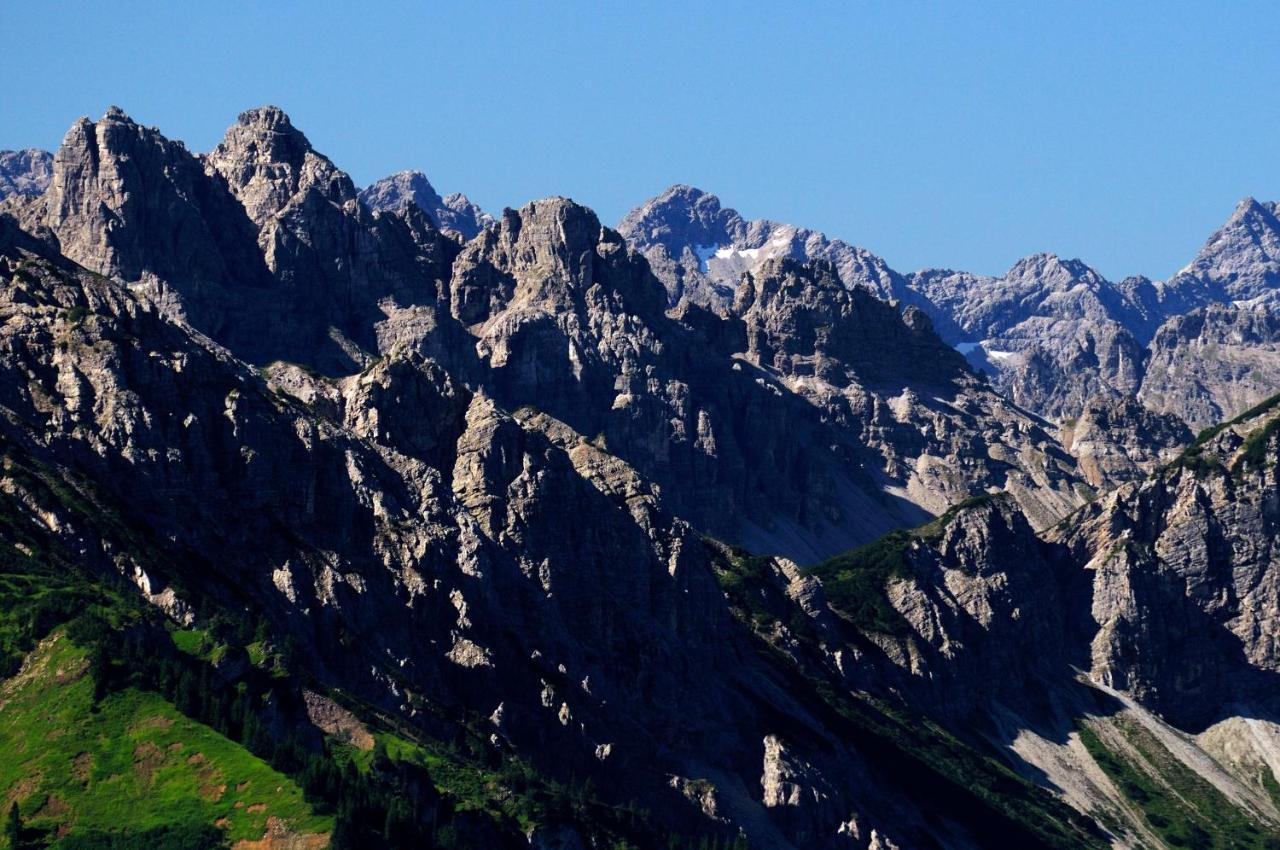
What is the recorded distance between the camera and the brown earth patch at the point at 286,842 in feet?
646

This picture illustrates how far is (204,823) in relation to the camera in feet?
655

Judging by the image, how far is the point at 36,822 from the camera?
19862 cm

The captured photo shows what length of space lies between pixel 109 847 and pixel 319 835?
1625 centimetres

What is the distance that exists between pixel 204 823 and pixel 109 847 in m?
7.87

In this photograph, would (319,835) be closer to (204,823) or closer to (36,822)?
(204,823)

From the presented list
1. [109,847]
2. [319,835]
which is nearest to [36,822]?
[109,847]

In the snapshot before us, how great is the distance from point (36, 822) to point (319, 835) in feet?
73.8

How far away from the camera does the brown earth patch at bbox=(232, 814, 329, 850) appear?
646 feet

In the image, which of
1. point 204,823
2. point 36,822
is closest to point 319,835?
point 204,823

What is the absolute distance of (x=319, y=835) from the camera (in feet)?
649

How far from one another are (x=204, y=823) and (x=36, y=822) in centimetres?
1314

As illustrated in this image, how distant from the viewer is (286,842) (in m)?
197
